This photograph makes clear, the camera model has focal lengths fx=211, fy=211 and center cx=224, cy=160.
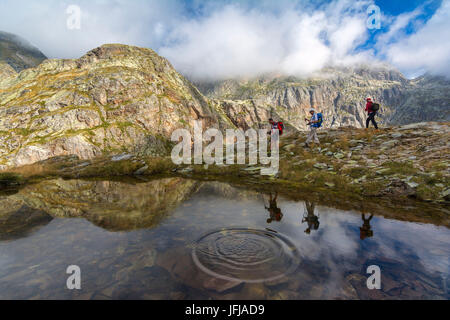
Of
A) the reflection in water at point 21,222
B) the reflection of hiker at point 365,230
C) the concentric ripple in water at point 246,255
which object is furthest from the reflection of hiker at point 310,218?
the reflection in water at point 21,222

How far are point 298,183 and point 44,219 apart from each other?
46.6ft

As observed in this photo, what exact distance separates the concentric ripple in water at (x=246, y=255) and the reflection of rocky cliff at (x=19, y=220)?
6661mm

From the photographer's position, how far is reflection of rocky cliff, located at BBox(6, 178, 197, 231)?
8.65 m

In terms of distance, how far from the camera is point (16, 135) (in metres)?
132

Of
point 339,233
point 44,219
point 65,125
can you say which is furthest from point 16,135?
point 339,233

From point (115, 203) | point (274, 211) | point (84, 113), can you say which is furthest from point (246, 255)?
point (84, 113)

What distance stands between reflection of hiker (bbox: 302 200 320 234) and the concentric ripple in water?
167cm

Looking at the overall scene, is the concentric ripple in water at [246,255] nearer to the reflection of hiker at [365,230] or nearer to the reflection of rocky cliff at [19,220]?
the reflection of hiker at [365,230]

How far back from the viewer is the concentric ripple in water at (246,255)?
16.6ft

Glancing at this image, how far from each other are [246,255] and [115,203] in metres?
8.17

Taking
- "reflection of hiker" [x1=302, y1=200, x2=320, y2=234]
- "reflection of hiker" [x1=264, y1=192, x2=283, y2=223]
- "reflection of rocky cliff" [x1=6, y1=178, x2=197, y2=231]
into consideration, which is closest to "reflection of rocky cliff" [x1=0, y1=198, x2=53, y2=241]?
"reflection of rocky cliff" [x1=6, y1=178, x2=197, y2=231]

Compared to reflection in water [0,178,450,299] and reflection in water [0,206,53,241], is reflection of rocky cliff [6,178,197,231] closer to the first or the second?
reflection in water [0,178,450,299]

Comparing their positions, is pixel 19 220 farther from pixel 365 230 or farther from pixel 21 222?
pixel 365 230

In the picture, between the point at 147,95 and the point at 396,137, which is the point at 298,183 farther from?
the point at 147,95
